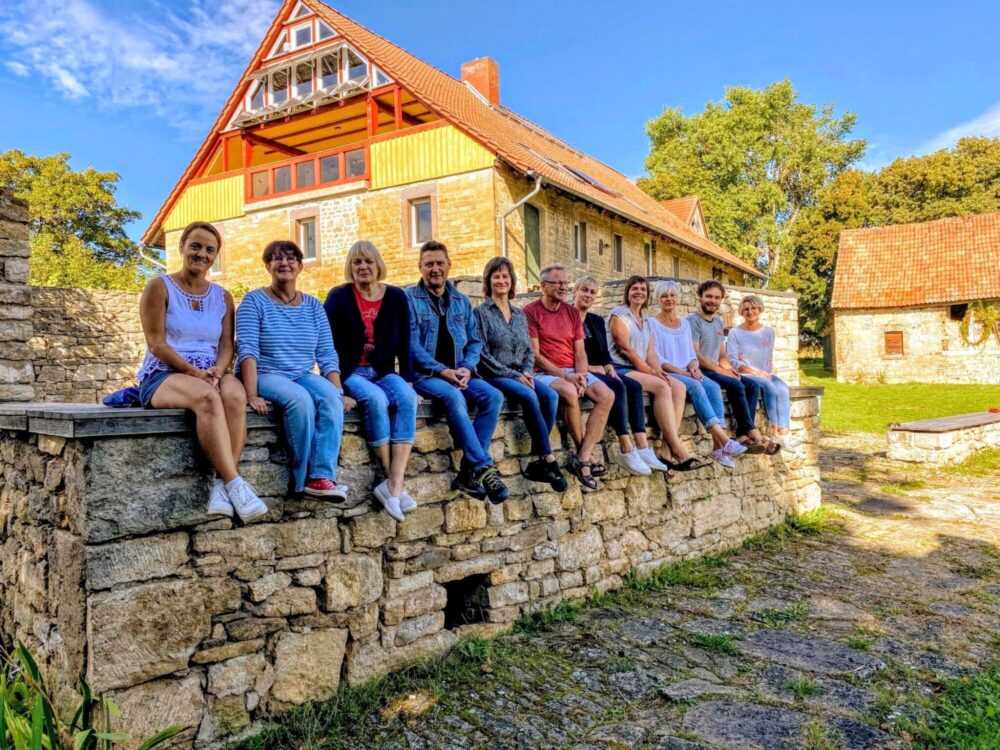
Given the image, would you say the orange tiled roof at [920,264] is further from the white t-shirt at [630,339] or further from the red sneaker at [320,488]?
the red sneaker at [320,488]

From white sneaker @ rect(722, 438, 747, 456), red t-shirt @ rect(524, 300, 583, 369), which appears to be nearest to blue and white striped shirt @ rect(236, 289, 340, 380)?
red t-shirt @ rect(524, 300, 583, 369)

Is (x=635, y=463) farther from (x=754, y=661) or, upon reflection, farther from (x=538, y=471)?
(x=754, y=661)

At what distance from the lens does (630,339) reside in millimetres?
5172

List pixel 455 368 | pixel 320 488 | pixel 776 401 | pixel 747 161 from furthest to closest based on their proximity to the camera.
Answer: pixel 747 161 → pixel 776 401 → pixel 455 368 → pixel 320 488

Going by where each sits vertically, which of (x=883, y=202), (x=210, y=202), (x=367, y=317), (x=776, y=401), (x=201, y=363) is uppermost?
(x=883, y=202)

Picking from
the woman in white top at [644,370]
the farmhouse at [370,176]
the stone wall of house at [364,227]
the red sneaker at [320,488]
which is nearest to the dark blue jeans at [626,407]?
the woman in white top at [644,370]

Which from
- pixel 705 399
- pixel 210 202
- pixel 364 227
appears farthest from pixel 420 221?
pixel 705 399

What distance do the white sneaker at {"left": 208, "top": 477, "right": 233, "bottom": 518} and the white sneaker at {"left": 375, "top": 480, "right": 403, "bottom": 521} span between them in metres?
0.75

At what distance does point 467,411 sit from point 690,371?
8.04 ft

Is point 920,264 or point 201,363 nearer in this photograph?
point 201,363

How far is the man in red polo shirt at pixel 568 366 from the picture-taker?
4.41 meters

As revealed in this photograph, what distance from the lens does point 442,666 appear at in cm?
349

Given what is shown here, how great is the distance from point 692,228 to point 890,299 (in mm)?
7456

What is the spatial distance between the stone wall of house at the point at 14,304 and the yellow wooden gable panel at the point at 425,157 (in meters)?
10.7
